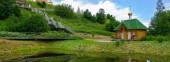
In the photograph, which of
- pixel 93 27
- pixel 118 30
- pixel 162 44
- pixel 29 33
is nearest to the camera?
pixel 162 44

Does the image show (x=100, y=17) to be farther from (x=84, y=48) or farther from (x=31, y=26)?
(x=84, y=48)

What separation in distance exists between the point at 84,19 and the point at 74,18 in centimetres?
316

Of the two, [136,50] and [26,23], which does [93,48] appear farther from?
[26,23]

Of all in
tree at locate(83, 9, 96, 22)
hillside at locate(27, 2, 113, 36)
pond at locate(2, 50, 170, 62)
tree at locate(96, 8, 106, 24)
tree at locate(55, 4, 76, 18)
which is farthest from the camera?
tree at locate(96, 8, 106, 24)

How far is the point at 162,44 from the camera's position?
5022cm

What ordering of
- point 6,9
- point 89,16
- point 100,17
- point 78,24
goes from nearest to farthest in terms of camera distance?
point 6,9 → point 78,24 → point 89,16 → point 100,17

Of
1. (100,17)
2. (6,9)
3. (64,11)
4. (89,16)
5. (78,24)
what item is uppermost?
(6,9)

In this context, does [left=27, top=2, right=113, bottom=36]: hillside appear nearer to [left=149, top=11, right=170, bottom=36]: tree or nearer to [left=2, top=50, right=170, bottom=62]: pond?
[left=149, top=11, right=170, bottom=36]: tree

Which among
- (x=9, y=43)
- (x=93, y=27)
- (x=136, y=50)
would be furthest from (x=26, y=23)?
(x=93, y=27)

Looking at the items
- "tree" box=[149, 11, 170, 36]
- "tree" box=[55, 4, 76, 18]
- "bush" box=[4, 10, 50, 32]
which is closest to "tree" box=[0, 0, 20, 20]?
"bush" box=[4, 10, 50, 32]

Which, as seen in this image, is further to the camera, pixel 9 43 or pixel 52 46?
pixel 52 46

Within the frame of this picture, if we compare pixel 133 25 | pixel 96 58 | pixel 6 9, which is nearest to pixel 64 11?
pixel 6 9

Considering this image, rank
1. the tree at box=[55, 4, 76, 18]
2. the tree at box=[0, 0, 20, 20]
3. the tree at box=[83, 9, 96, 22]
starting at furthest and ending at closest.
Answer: the tree at box=[83, 9, 96, 22], the tree at box=[55, 4, 76, 18], the tree at box=[0, 0, 20, 20]

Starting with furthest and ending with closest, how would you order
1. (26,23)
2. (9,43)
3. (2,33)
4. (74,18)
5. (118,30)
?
(74,18), (118,30), (26,23), (2,33), (9,43)
